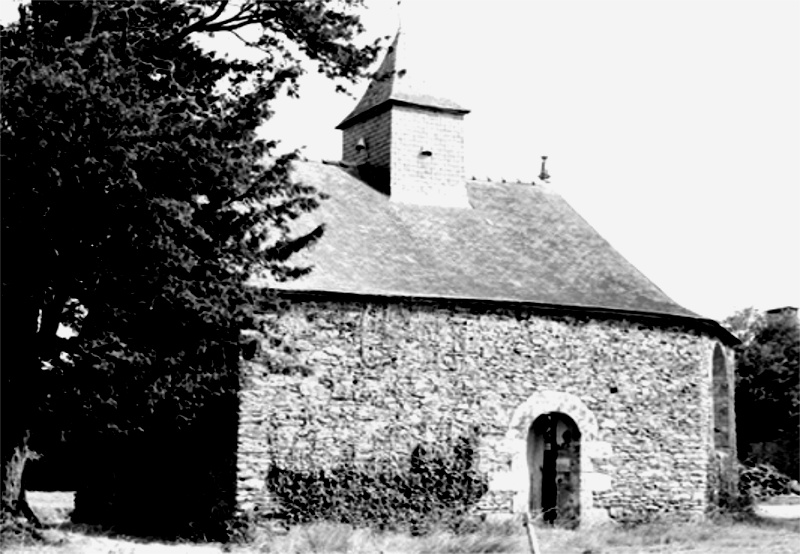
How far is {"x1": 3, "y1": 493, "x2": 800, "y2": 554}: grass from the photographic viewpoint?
16.2 m

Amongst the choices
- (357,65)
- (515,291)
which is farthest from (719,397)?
(357,65)

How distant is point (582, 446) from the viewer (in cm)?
2017

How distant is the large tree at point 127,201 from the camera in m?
12.7

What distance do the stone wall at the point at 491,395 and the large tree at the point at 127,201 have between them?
251 cm

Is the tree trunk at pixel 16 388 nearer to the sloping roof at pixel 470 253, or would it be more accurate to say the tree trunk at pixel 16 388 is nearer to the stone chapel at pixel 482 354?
the stone chapel at pixel 482 354

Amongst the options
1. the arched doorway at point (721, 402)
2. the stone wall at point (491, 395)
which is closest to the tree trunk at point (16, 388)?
the stone wall at point (491, 395)

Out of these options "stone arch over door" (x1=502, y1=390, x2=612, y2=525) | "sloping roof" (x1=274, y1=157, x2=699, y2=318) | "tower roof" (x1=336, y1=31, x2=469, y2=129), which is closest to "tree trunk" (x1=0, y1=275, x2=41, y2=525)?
"sloping roof" (x1=274, y1=157, x2=699, y2=318)

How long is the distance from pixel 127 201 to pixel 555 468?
36.4 ft

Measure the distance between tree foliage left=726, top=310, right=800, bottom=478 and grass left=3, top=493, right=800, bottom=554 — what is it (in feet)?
75.9

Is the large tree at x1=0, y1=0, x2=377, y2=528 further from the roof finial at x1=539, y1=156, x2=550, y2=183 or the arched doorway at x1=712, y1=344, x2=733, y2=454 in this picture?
the arched doorway at x1=712, y1=344, x2=733, y2=454

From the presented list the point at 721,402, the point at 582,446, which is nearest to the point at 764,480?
the point at 721,402

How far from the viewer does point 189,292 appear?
1385 cm

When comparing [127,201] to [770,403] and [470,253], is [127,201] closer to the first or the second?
[470,253]

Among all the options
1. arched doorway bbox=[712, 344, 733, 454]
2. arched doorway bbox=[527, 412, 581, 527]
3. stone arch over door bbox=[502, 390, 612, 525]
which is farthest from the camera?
arched doorway bbox=[712, 344, 733, 454]
